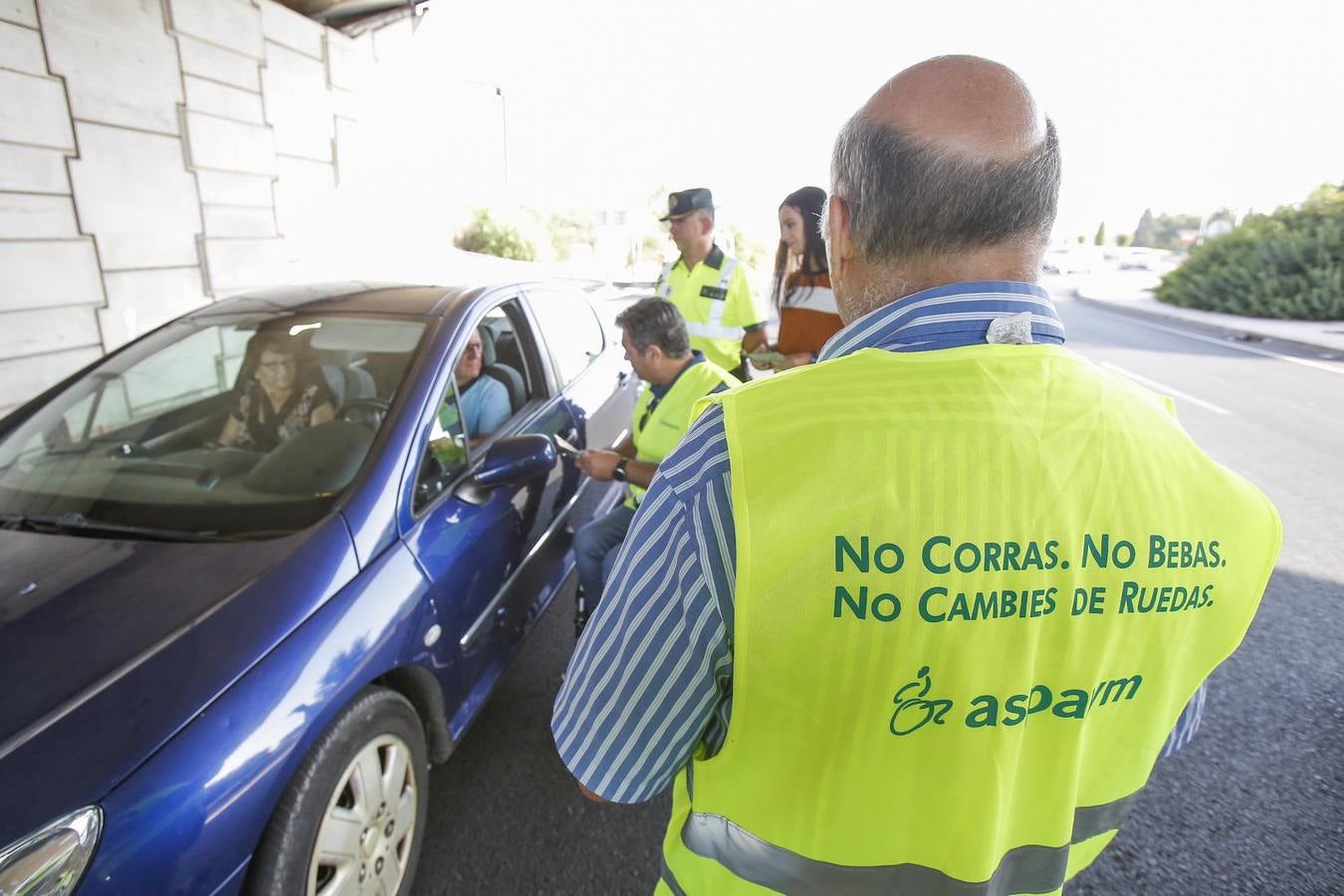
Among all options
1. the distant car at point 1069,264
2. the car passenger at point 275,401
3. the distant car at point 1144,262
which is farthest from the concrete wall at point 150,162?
the distant car at point 1144,262

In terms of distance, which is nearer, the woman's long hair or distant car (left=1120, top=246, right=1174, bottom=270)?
the woman's long hair

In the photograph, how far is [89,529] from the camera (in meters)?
1.78

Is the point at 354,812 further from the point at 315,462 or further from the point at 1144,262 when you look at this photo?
the point at 1144,262

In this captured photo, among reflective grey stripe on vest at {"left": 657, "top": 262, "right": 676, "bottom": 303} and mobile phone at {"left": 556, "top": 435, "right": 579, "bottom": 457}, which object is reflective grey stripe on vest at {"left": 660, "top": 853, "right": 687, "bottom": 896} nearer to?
mobile phone at {"left": 556, "top": 435, "right": 579, "bottom": 457}

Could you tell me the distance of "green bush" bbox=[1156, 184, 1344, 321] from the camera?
50.6 feet

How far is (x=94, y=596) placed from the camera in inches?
59.5

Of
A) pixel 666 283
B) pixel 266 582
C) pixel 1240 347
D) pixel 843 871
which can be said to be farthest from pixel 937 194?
pixel 1240 347

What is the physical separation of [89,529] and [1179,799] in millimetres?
3247

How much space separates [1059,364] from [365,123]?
8.22 metres

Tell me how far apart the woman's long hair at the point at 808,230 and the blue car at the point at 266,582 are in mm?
1276

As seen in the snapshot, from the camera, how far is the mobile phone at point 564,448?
279cm

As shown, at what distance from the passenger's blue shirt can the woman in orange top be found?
4.42ft

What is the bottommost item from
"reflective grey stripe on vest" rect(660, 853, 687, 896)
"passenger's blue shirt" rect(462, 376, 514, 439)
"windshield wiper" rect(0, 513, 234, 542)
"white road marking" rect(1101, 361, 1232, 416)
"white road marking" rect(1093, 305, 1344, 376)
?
"white road marking" rect(1101, 361, 1232, 416)

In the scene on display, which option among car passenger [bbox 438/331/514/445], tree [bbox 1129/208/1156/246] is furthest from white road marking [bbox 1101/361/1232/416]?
tree [bbox 1129/208/1156/246]
